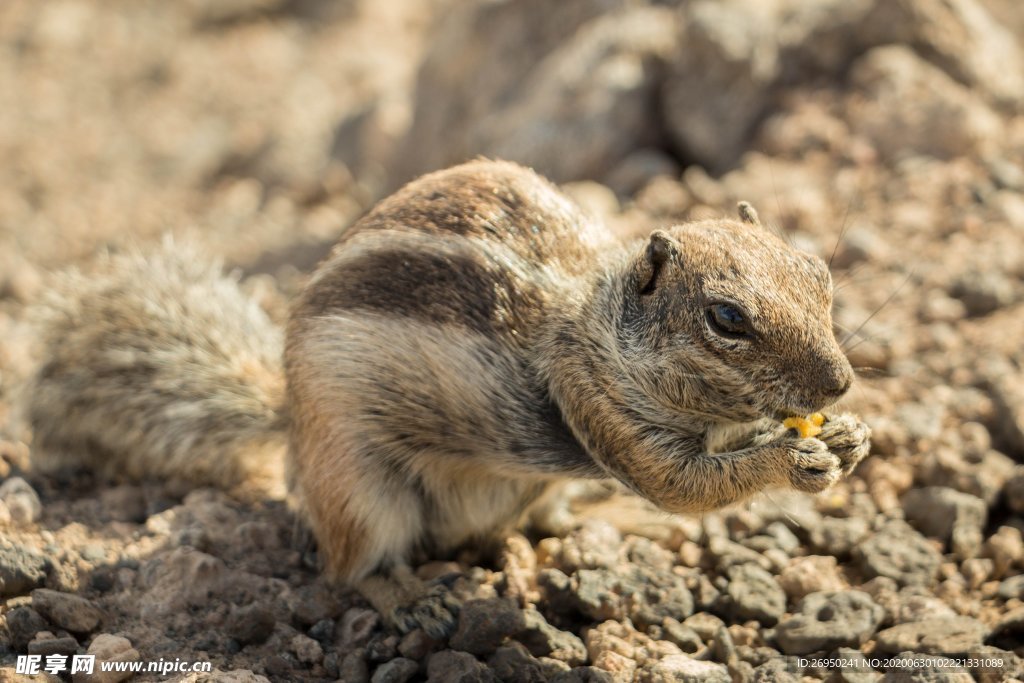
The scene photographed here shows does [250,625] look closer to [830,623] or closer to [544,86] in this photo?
[830,623]

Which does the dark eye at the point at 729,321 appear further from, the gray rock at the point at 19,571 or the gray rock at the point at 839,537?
the gray rock at the point at 19,571

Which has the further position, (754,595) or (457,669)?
(754,595)

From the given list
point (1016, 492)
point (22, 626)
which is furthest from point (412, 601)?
point (1016, 492)

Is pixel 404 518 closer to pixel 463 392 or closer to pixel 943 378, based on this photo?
pixel 463 392

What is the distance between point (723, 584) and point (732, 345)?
1217 mm

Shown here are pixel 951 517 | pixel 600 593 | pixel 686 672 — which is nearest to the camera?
pixel 686 672

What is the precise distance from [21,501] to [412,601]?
69.8 inches

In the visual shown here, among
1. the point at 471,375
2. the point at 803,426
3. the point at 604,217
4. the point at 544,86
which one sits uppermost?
the point at 544,86

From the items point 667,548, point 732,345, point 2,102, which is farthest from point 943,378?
point 2,102

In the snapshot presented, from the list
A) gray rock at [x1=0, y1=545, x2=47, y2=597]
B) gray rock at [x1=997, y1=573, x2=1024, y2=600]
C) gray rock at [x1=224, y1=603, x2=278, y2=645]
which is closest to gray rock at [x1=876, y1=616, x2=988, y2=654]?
gray rock at [x1=997, y1=573, x2=1024, y2=600]

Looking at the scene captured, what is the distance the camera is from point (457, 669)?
3881mm

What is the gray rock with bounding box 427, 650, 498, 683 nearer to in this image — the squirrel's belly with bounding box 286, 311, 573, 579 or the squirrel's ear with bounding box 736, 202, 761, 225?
the squirrel's belly with bounding box 286, 311, 573, 579

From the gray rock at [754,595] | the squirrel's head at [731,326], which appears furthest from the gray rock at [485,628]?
the squirrel's head at [731,326]

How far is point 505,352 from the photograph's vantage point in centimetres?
421
